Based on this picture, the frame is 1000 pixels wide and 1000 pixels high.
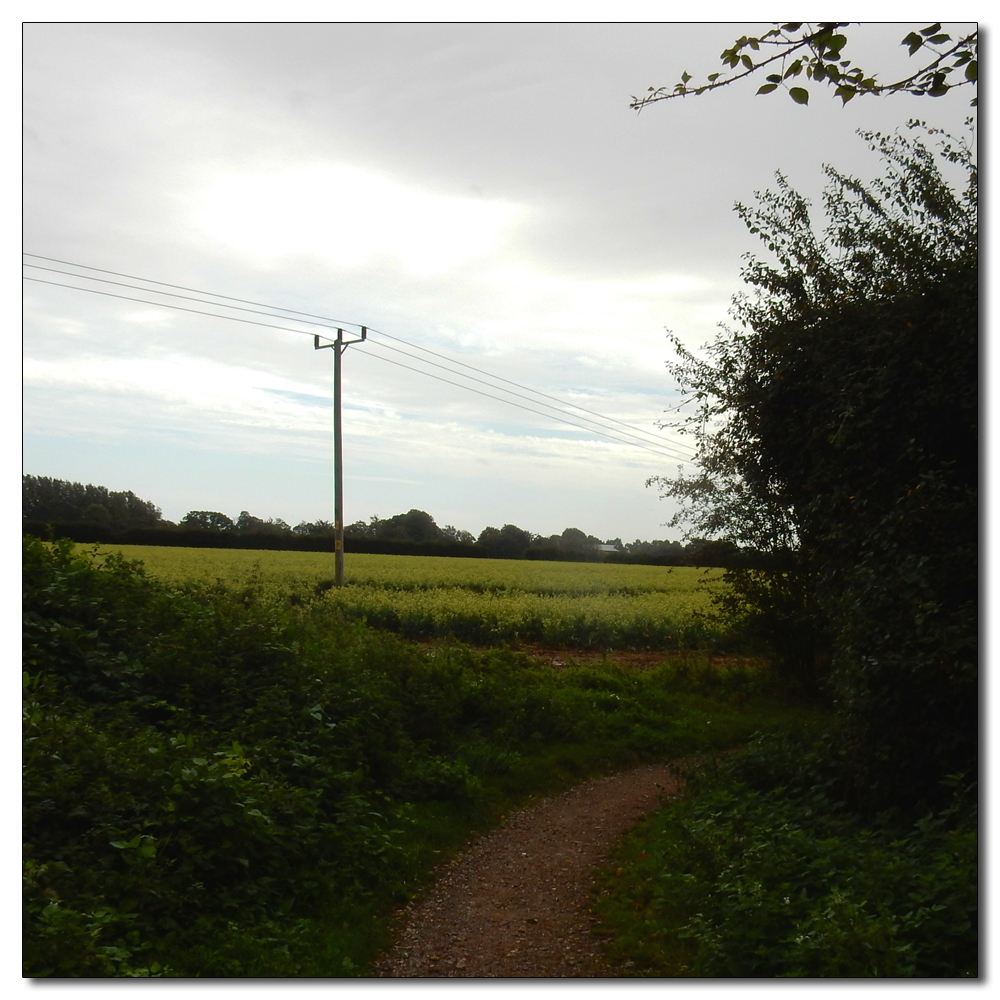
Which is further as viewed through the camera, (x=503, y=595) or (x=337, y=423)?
(x=503, y=595)

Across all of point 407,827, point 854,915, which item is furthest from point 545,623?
point 854,915

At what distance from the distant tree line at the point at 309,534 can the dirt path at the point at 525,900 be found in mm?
3030

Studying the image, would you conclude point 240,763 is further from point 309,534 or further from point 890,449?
point 890,449

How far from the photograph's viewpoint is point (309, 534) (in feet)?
32.0

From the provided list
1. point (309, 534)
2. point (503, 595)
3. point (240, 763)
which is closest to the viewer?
point (240, 763)

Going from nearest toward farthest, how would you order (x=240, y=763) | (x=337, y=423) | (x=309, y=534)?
(x=240, y=763)
(x=337, y=423)
(x=309, y=534)

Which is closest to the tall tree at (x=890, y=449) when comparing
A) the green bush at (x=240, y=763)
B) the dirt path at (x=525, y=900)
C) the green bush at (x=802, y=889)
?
the green bush at (x=802, y=889)

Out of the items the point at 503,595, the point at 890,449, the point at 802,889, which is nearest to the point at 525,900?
the point at 802,889

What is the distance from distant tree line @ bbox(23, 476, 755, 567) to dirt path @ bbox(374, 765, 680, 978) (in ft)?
9.94

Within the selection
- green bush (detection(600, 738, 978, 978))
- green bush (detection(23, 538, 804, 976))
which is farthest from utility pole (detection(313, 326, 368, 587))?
green bush (detection(600, 738, 978, 978))

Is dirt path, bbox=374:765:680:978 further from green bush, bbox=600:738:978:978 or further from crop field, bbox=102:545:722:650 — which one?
crop field, bbox=102:545:722:650

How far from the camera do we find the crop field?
11195 millimetres

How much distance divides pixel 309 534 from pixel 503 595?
6.03m

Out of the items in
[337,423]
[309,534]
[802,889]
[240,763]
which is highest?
[337,423]
